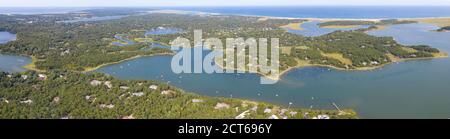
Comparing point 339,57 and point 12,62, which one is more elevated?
point 339,57

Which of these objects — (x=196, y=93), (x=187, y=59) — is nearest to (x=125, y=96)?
(x=196, y=93)

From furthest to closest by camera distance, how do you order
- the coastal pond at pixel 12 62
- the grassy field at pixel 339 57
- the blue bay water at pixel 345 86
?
1. the grassy field at pixel 339 57
2. the coastal pond at pixel 12 62
3. the blue bay water at pixel 345 86

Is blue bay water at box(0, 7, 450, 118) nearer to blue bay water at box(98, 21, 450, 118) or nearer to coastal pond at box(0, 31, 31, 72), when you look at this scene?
blue bay water at box(98, 21, 450, 118)

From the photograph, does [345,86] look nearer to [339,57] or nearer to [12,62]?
[339,57]

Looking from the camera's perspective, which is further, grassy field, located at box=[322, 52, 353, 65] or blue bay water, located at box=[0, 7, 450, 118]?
grassy field, located at box=[322, 52, 353, 65]

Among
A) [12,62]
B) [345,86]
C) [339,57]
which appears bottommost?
[345,86]

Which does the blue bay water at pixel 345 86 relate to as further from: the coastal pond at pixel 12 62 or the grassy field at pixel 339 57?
the coastal pond at pixel 12 62

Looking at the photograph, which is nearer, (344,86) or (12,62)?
(344,86)

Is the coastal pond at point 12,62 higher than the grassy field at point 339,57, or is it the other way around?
the grassy field at point 339,57

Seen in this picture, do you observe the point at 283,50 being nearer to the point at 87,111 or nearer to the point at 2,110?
the point at 87,111

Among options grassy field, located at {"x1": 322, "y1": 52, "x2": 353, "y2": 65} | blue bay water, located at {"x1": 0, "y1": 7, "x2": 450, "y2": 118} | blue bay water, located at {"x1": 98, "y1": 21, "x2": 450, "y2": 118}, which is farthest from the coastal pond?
grassy field, located at {"x1": 322, "y1": 52, "x2": 353, "y2": 65}

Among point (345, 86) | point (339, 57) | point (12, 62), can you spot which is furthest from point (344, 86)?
point (12, 62)

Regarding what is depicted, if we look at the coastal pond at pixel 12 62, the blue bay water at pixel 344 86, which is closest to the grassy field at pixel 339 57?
the blue bay water at pixel 344 86

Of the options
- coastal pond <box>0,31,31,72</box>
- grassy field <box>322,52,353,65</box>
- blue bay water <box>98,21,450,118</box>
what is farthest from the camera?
grassy field <box>322,52,353,65</box>
